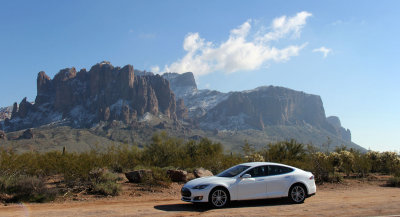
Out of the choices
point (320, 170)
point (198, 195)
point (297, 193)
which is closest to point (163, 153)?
point (320, 170)

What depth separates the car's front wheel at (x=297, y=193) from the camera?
1060 centimetres

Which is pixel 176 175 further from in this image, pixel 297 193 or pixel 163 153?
pixel 163 153

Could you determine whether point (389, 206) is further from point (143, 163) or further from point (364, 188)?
point (143, 163)

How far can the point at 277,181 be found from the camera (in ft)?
34.4

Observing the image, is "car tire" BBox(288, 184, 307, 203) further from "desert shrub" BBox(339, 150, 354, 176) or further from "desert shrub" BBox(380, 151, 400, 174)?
"desert shrub" BBox(380, 151, 400, 174)

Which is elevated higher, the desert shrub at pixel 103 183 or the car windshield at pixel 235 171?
the car windshield at pixel 235 171

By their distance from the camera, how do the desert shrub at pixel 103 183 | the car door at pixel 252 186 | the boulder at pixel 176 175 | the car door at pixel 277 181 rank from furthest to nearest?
the boulder at pixel 176 175, the desert shrub at pixel 103 183, the car door at pixel 277 181, the car door at pixel 252 186

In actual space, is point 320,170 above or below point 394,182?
above

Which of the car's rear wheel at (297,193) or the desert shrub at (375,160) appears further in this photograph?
the desert shrub at (375,160)

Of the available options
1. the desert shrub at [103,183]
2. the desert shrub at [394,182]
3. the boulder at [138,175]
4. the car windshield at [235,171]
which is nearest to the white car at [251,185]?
the car windshield at [235,171]

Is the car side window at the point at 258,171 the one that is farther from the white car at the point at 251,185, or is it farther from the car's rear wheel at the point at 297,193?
the car's rear wheel at the point at 297,193

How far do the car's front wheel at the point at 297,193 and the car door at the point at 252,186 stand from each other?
99 cm

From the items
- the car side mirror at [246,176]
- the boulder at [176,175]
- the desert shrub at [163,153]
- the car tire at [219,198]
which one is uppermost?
the desert shrub at [163,153]

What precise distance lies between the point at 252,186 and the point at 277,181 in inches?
36.1
